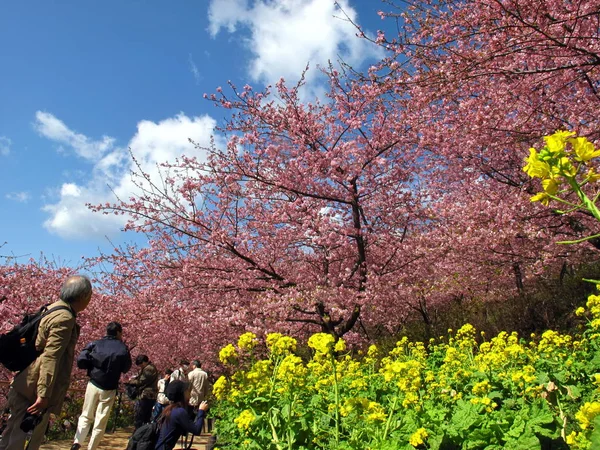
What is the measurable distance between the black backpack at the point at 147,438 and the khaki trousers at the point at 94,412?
0.52 m

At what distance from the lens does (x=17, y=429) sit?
363 centimetres

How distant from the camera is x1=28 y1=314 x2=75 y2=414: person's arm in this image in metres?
3.55

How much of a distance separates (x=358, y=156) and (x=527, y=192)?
10.8 ft

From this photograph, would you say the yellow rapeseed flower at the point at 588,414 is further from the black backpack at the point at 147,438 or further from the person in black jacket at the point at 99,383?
the person in black jacket at the point at 99,383

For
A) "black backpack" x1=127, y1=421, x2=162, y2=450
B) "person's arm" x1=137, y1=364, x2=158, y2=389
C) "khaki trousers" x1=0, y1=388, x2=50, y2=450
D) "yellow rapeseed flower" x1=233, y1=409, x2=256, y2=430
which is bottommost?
"black backpack" x1=127, y1=421, x2=162, y2=450

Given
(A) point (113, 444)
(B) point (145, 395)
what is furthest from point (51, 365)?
(A) point (113, 444)

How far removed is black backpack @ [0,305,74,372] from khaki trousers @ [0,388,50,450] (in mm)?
244

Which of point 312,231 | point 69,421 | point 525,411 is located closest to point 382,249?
point 312,231

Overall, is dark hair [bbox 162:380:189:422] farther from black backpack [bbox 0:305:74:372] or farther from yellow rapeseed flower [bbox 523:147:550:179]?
yellow rapeseed flower [bbox 523:147:550:179]

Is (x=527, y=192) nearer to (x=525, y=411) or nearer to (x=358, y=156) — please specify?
(x=358, y=156)

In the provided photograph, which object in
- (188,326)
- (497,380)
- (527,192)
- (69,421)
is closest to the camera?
(497,380)

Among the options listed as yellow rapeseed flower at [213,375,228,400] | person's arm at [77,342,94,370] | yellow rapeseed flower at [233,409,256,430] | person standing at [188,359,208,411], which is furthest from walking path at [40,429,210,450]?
yellow rapeseed flower at [233,409,256,430]

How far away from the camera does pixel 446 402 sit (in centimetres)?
380

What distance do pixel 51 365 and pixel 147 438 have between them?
1.90 metres
